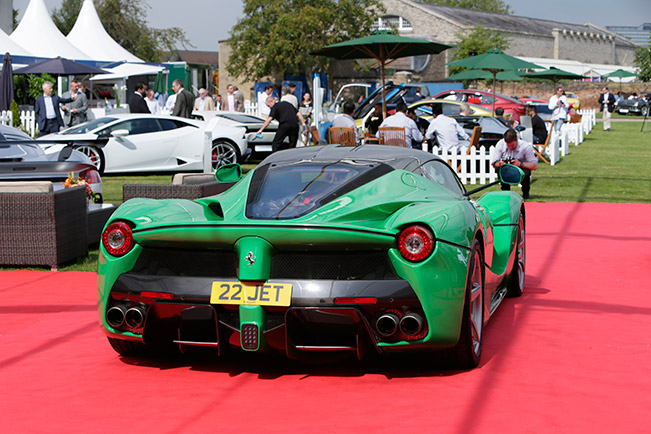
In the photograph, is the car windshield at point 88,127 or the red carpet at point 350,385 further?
the car windshield at point 88,127

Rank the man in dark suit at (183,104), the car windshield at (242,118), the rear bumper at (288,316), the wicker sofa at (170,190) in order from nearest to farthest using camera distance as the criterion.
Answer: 1. the rear bumper at (288,316)
2. the wicker sofa at (170,190)
3. the car windshield at (242,118)
4. the man in dark suit at (183,104)

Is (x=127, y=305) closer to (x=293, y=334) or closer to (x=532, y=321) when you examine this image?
(x=293, y=334)

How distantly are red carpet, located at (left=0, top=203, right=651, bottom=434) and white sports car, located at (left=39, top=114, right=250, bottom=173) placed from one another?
1119cm

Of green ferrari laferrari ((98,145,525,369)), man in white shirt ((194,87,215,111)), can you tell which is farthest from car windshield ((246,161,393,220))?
man in white shirt ((194,87,215,111))

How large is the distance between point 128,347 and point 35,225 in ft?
12.8

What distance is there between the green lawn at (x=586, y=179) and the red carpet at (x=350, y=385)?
351cm

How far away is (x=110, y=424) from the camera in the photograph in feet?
12.9

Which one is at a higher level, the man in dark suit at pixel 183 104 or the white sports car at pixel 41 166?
the man in dark suit at pixel 183 104

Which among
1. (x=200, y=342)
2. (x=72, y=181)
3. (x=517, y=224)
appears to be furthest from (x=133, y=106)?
(x=200, y=342)

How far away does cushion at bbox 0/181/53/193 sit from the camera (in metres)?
8.73

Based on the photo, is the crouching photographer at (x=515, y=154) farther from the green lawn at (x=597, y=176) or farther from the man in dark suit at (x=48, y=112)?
the man in dark suit at (x=48, y=112)

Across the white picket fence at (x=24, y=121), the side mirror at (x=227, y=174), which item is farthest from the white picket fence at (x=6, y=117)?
the side mirror at (x=227, y=174)

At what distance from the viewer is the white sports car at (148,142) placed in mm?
17703

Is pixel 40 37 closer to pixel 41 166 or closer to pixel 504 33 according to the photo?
pixel 41 166
